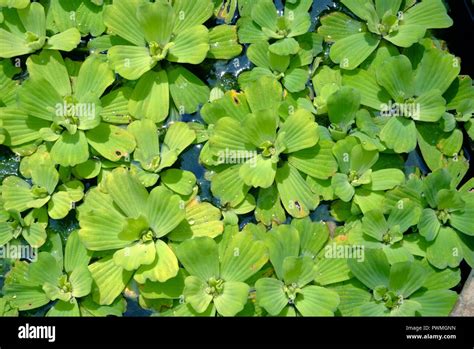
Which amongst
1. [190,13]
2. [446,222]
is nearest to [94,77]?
[190,13]

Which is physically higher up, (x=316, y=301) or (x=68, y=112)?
(x=68, y=112)

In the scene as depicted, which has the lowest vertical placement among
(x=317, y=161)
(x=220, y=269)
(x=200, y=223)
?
(x=220, y=269)

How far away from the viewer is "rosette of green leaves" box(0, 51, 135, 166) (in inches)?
115

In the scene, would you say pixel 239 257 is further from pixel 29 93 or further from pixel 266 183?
pixel 29 93

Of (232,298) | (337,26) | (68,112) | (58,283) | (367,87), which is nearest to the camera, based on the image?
(232,298)

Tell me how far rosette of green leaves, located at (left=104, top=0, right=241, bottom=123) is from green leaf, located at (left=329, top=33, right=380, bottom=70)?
0.50 m

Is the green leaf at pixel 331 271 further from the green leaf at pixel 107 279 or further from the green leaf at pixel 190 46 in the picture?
the green leaf at pixel 190 46

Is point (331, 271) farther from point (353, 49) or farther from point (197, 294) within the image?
point (353, 49)

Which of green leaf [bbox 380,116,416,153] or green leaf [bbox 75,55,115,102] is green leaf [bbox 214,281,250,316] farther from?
green leaf [bbox 75,55,115,102]

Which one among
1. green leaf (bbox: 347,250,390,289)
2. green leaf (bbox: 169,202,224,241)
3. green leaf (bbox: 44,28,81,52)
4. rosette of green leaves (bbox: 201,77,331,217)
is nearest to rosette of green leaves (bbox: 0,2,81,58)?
green leaf (bbox: 44,28,81,52)

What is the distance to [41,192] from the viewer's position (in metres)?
2.91

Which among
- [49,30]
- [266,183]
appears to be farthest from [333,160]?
[49,30]

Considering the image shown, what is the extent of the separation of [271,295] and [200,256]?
1.19 ft
